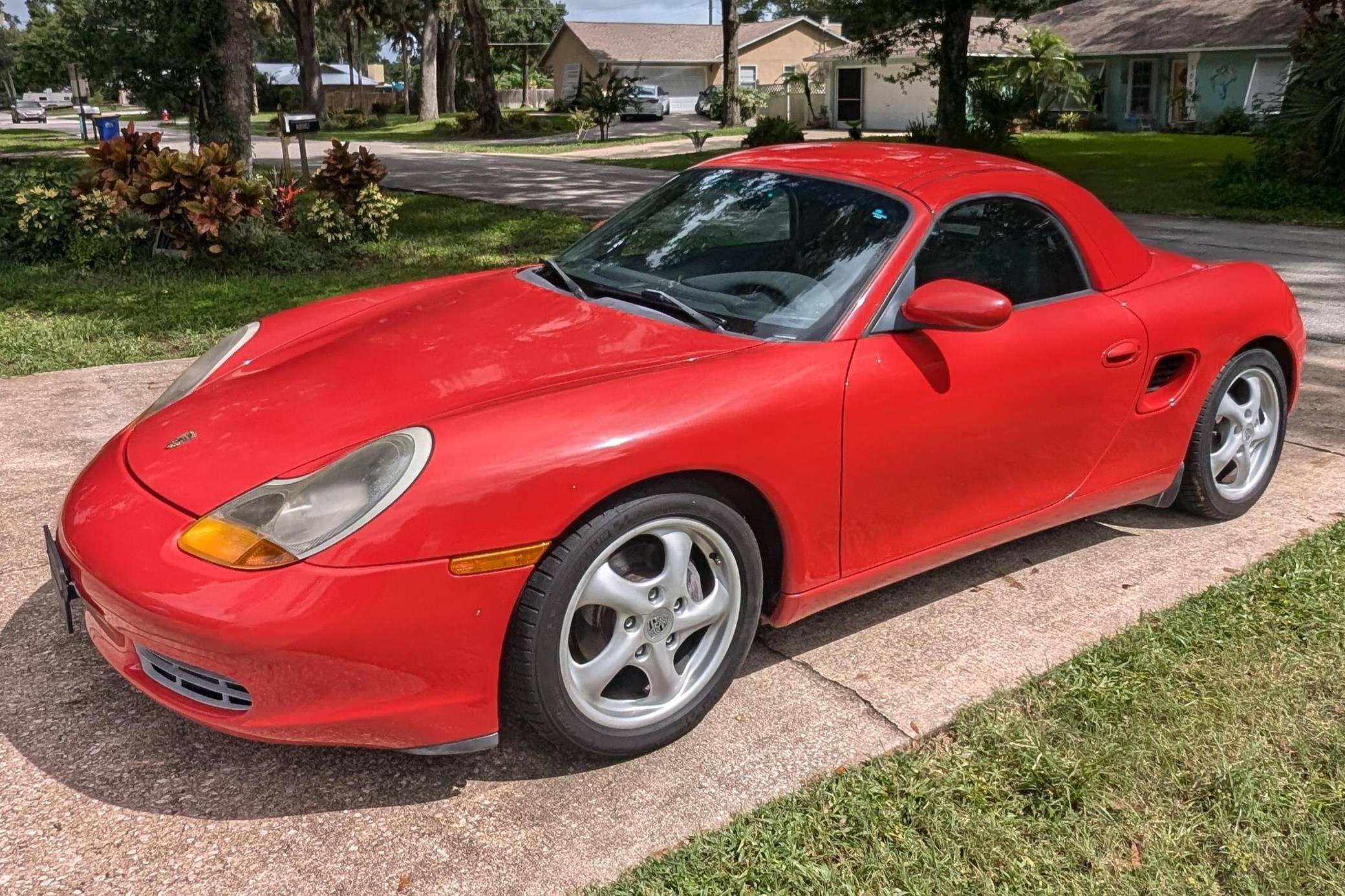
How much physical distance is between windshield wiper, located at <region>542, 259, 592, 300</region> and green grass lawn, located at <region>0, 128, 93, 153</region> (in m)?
23.4

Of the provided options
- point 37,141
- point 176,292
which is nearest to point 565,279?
point 176,292

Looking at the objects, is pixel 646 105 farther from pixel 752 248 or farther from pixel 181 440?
pixel 181 440

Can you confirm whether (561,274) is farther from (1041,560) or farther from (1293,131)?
(1293,131)

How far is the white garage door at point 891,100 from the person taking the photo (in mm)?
36781

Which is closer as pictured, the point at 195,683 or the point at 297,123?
the point at 195,683

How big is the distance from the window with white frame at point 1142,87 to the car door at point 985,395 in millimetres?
32492

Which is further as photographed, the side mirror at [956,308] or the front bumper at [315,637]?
the side mirror at [956,308]

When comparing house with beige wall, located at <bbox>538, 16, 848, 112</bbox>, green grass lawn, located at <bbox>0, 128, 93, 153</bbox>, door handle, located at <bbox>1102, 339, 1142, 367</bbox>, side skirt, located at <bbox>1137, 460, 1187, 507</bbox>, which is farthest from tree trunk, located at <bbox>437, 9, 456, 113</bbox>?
door handle, located at <bbox>1102, 339, 1142, 367</bbox>

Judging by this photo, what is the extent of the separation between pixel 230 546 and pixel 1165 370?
297cm

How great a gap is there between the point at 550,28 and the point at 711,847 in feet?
284

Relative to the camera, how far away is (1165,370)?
3730 millimetres

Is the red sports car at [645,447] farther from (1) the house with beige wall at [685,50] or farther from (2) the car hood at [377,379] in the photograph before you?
(1) the house with beige wall at [685,50]

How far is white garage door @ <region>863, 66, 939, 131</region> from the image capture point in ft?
121

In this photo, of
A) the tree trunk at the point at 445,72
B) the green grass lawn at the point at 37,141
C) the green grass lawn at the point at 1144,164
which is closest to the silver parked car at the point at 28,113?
the green grass lawn at the point at 37,141
